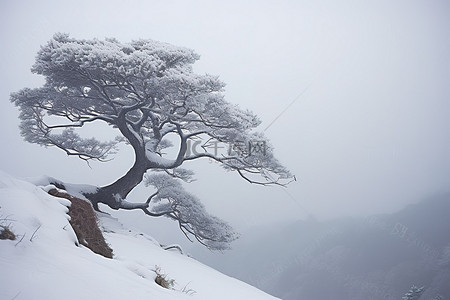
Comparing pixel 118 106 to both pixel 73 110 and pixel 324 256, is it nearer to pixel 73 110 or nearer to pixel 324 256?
pixel 73 110

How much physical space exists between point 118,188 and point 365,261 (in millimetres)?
71900

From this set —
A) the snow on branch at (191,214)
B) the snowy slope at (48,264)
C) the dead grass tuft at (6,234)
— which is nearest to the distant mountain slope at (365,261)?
the snow on branch at (191,214)

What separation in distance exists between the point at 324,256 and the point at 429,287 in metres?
30.4

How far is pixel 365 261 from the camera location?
63.3 meters

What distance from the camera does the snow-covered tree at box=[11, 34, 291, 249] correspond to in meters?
7.31

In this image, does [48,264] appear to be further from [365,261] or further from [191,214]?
[365,261]

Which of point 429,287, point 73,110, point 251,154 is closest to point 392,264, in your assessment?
point 429,287

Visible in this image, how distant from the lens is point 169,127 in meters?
11.2

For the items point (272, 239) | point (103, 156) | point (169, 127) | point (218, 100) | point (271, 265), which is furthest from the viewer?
point (272, 239)

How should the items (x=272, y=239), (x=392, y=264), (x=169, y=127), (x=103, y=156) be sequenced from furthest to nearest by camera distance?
(x=272, y=239), (x=392, y=264), (x=103, y=156), (x=169, y=127)

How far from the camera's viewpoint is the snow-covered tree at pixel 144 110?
731 cm

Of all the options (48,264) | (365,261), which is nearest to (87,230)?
(48,264)

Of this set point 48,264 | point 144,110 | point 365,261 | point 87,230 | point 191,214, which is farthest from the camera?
point 365,261

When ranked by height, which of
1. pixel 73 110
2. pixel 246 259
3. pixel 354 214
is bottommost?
pixel 246 259
